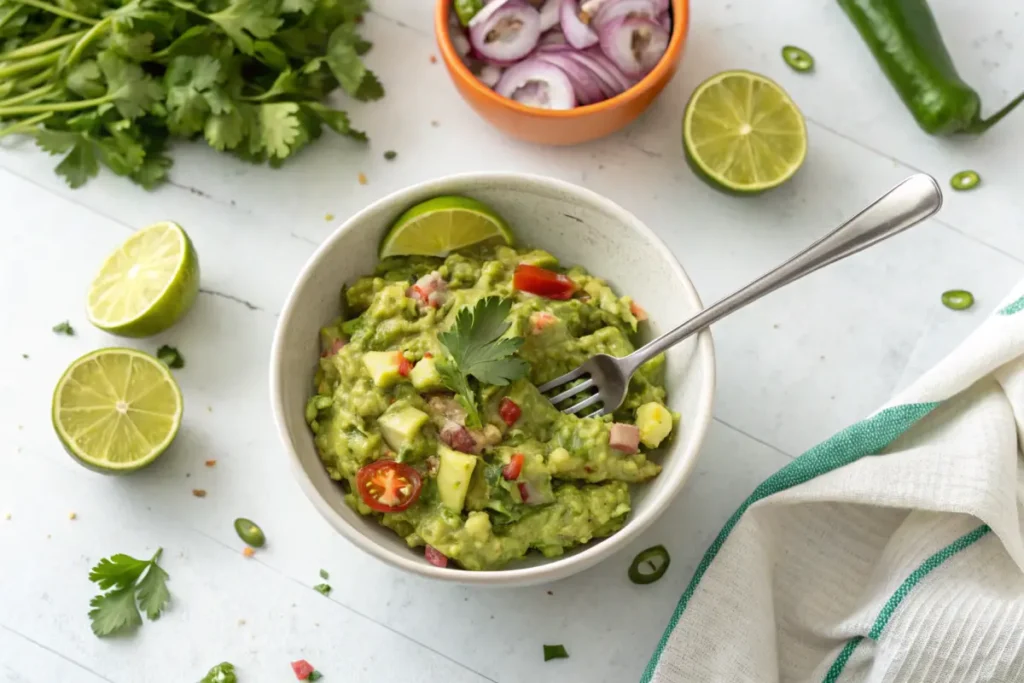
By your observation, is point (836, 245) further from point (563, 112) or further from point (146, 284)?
point (146, 284)

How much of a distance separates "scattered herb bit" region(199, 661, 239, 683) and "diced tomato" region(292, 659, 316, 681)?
135 millimetres

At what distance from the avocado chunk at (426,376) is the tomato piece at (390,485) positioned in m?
0.15

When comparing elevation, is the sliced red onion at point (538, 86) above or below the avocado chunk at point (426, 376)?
above

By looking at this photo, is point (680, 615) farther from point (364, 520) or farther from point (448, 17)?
point (448, 17)

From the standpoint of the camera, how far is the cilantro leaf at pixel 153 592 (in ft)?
7.07

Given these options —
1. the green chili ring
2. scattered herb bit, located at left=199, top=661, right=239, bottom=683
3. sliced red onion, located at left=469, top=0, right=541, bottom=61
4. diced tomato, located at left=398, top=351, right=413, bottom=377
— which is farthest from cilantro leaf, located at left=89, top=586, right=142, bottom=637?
sliced red onion, located at left=469, top=0, right=541, bottom=61

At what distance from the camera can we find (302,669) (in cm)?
212

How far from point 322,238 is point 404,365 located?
0.68 metres

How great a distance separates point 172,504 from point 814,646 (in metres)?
1.47

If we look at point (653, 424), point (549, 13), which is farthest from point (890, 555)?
point (549, 13)

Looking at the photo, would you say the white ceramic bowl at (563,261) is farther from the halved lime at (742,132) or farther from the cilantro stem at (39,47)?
the cilantro stem at (39,47)

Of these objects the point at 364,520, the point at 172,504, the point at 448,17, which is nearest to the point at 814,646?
the point at 364,520

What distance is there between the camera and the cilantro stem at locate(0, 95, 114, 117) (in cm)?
230

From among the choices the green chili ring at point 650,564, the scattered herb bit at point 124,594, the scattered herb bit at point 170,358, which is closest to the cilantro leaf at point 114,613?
the scattered herb bit at point 124,594
